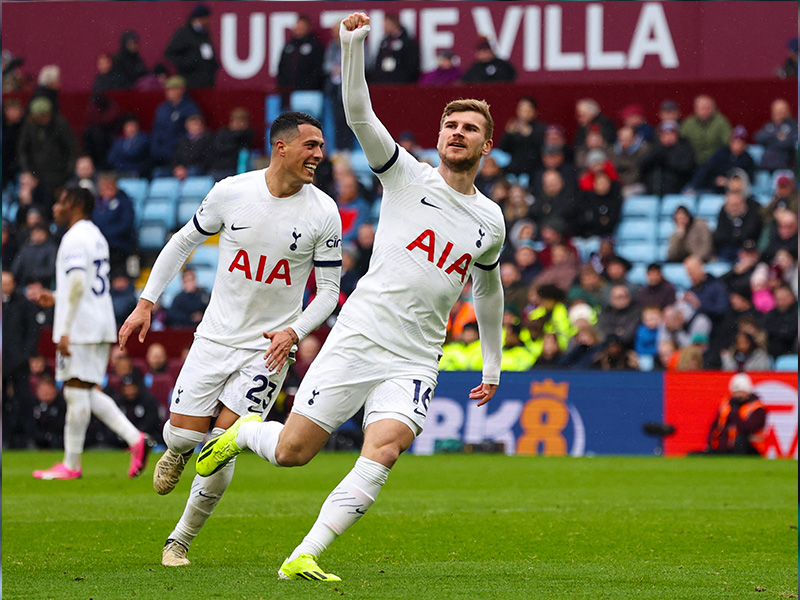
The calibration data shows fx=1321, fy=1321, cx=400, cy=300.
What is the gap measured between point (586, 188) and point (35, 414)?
9.01 meters

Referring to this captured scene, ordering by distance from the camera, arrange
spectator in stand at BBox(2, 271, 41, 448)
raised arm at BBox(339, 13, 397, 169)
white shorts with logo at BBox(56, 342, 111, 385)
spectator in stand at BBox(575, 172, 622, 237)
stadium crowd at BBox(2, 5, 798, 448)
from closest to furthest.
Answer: raised arm at BBox(339, 13, 397, 169)
white shorts with logo at BBox(56, 342, 111, 385)
stadium crowd at BBox(2, 5, 798, 448)
spectator in stand at BBox(2, 271, 41, 448)
spectator in stand at BBox(575, 172, 622, 237)

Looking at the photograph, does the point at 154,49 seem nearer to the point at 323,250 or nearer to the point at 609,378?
the point at 609,378

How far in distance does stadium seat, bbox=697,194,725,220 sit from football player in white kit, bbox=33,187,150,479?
35.9 ft

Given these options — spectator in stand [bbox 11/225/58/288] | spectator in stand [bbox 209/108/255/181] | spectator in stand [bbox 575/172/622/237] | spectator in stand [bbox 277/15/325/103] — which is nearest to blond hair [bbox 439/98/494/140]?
spectator in stand [bbox 575/172/622/237]

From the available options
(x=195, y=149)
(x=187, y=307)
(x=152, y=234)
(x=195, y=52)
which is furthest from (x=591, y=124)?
(x=152, y=234)

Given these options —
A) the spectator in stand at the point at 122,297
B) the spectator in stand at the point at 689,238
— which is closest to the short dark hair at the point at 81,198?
the spectator in stand at the point at 122,297

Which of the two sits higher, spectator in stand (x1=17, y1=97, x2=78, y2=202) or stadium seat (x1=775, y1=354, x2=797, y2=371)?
spectator in stand (x1=17, y1=97, x2=78, y2=202)

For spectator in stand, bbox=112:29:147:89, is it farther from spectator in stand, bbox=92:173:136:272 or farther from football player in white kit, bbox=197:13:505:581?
football player in white kit, bbox=197:13:505:581

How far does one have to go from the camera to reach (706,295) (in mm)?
18531

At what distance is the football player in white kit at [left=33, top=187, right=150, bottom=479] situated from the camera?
12.9m

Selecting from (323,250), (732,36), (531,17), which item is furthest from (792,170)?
(323,250)

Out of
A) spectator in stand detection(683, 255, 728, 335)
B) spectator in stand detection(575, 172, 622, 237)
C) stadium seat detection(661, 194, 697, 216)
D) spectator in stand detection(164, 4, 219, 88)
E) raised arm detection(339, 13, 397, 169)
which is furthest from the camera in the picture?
spectator in stand detection(164, 4, 219, 88)

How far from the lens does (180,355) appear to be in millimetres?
18500

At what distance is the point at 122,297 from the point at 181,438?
1263 centimetres
